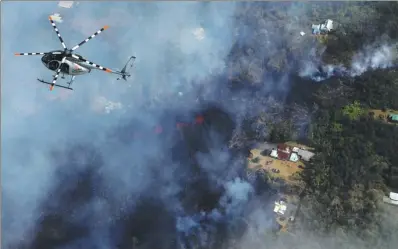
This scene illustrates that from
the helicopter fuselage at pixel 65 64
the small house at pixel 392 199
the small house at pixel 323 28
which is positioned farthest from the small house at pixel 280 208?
the small house at pixel 323 28

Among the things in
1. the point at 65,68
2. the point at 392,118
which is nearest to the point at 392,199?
the point at 392,118

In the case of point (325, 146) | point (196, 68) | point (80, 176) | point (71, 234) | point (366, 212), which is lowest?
point (71, 234)

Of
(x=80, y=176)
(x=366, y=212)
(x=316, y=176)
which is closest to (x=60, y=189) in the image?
(x=80, y=176)

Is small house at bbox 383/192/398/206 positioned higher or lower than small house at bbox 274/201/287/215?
higher

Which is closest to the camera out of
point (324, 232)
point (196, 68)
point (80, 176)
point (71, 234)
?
point (324, 232)

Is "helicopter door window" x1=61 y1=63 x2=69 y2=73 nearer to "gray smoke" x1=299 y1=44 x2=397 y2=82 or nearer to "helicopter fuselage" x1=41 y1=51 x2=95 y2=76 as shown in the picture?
"helicopter fuselage" x1=41 y1=51 x2=95 y2=76

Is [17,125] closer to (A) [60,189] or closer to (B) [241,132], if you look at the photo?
(A) [60,189]

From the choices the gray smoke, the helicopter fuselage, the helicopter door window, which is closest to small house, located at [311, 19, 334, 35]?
the gray smoke

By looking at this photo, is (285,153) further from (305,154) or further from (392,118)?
(392,118)

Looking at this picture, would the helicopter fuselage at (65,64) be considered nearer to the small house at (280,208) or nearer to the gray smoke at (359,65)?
the small house at (280,208)

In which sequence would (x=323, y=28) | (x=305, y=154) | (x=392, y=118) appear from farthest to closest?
(x=323, y=28) → (x=392, y=118) → (x=305, y=154)

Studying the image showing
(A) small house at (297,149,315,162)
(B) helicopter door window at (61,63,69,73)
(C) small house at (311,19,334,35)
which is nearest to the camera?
(B) helicopter door window at (61,63,69,73)
